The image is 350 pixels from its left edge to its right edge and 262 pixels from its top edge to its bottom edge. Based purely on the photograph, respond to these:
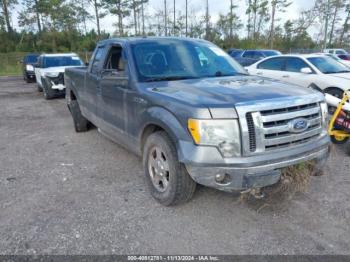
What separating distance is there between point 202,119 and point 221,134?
0.71ft

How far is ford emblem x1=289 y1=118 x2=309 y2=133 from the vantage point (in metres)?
2.71

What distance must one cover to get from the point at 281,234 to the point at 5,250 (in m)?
2.55

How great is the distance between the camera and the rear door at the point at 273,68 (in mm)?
8440

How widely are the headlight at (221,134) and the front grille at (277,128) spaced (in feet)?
0.43

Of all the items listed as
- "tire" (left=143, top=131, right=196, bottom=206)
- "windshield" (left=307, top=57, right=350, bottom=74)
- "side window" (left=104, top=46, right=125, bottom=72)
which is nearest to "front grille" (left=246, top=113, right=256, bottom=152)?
"tire" (left=143, top=131, right=196, bottom=206)

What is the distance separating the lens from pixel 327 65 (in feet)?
26.0

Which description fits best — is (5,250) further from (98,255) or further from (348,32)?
(348,32)

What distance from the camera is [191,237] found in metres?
2.72

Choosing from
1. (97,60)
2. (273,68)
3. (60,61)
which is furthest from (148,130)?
(60,61)

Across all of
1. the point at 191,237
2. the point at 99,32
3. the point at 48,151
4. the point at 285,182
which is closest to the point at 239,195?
the point at 285,182

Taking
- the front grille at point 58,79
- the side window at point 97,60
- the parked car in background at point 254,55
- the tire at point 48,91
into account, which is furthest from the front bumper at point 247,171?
the parked car in background at point 254,55

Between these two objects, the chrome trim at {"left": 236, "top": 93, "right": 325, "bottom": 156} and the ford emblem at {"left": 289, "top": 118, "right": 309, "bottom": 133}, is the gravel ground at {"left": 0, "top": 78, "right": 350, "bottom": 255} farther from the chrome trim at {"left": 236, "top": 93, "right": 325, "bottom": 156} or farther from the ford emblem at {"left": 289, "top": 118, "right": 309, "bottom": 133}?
the ford emblem at {"left": 289, "top": 118, "right": 309, "bottom": 133}

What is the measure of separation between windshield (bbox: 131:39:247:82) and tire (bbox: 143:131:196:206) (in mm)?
898

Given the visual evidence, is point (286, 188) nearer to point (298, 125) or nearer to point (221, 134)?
point (298, 125)
